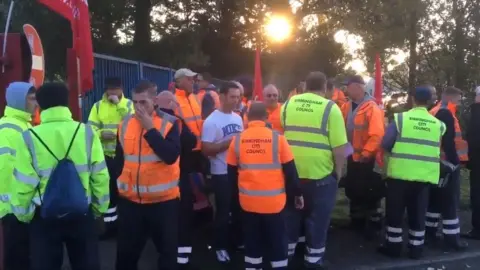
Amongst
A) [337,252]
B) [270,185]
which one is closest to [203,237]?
[337,252]

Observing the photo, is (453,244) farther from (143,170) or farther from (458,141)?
(143,170)

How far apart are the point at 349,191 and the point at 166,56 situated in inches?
469

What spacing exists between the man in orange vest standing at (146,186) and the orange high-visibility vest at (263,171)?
750 millimetres

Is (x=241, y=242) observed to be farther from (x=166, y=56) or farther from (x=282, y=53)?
(x=282, y=53)

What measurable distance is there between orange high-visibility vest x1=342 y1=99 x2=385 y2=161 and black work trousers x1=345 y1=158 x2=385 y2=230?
0.24 meters

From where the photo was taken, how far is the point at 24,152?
15.3 feet

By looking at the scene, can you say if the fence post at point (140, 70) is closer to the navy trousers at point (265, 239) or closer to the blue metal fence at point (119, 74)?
the blue metal fence at point (119, 74)

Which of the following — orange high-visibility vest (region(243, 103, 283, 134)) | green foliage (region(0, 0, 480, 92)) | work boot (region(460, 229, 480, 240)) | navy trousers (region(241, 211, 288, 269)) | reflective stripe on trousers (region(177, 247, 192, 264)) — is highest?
green foliage (region(0, 0, 480, 92))

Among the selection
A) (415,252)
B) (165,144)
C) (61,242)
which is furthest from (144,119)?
(415,252)

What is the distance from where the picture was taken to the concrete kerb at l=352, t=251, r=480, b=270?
7406 millimetres

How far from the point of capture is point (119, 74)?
1094 cm

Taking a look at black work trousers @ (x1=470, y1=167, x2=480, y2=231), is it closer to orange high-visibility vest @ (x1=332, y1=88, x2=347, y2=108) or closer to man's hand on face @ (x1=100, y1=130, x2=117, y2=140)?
orange high-visibility vest @ (x1=332, y1=88, x2=347, y2=108)

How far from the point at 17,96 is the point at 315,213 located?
10.9 ft


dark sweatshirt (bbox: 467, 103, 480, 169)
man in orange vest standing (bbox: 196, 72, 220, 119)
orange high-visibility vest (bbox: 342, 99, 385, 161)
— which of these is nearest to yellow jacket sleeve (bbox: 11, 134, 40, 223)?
man in orange vest standing (bbox: 196, 72, 220, 119)
